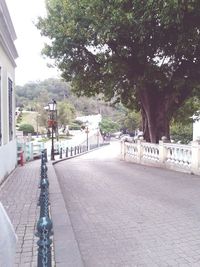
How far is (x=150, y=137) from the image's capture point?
2019cm

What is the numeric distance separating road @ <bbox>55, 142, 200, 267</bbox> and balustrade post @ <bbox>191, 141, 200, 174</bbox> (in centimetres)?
150

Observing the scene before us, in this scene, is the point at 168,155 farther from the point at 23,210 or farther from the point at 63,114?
the point at 63,114

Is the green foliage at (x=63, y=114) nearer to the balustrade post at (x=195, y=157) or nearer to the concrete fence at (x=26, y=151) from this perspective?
the concrete fence at (x=26, y=151)

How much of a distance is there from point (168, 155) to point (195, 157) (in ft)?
9.14

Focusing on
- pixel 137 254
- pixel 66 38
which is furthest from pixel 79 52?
pixel 137 254

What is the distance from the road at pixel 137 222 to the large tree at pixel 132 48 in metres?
6.22

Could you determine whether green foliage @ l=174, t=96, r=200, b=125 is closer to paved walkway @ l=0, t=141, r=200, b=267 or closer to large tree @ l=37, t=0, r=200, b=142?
large tree @ l=37, t=0, r=200, b=142

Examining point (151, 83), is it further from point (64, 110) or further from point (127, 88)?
point (64, 110)

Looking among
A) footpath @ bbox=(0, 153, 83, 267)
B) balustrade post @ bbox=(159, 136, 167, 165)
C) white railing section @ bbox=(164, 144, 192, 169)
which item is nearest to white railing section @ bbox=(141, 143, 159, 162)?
balustrade post @ bbox=(159, 136, 167, 165)

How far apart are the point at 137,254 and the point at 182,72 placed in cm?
1447

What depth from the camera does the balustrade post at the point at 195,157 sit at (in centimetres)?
1265

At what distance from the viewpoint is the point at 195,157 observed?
42.0ft

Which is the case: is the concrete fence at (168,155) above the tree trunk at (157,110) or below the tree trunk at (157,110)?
below

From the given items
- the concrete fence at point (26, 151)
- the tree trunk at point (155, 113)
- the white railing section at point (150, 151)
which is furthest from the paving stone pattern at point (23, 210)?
the tree trunk at point (155, 113)
